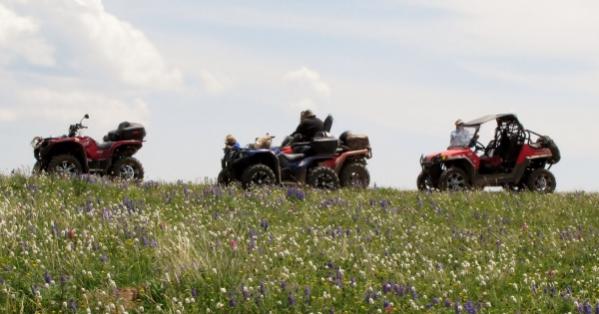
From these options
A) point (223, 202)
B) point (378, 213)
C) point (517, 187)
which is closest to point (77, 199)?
point (223, 202)

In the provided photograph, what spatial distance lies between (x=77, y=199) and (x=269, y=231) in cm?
399

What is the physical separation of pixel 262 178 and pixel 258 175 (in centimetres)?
12

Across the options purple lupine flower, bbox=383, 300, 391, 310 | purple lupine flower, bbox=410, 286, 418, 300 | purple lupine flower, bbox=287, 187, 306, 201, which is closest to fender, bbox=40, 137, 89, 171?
purple lupine flower, bbox=287, 187, 306, 201

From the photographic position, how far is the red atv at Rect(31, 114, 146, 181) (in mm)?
21672

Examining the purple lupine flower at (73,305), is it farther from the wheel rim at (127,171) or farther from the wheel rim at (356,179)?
the wheel rim at (127,171)

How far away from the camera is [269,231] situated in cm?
1116

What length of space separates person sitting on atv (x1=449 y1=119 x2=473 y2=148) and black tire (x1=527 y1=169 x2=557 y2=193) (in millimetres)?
2336

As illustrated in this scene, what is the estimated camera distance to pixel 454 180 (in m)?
21.8

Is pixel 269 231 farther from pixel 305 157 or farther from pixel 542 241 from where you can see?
pixel 305 157

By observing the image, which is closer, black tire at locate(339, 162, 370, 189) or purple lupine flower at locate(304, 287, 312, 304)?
purple lupine flower at locate(304, 287, 312, 304)

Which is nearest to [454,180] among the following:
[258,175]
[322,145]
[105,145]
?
[322,145]

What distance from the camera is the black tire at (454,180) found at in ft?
70.7

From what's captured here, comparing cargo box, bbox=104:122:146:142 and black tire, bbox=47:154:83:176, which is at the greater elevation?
cargo box, bbox=104:122:146:142

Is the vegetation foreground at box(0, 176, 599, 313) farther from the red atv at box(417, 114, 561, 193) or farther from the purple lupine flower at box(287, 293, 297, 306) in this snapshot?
the red atv at box(417, 114, 561, 193)
